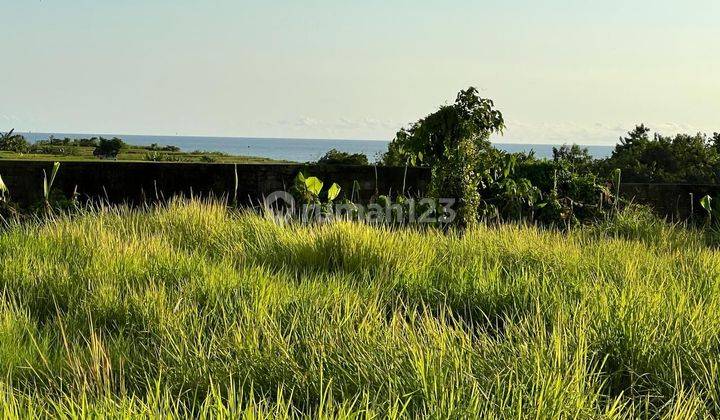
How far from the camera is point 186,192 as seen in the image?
24.9 ft

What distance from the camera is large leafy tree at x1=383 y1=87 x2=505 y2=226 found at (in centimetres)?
658

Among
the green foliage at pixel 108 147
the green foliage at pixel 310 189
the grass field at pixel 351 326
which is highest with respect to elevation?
the green foliage at pixel 108 147

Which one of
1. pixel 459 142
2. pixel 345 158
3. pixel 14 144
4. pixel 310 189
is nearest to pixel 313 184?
pixel 310 189

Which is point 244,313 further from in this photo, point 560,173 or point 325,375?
point 560,173

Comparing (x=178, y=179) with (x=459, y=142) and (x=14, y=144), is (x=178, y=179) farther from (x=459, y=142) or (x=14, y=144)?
(x=14, y=144)

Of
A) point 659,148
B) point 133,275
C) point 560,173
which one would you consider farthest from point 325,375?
point 659,148

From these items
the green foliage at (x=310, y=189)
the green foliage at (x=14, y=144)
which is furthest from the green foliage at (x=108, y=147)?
the green foliage at (x=310, y=189)

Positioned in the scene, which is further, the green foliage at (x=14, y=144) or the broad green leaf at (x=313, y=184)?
the green foliage at (x=14, y=144)

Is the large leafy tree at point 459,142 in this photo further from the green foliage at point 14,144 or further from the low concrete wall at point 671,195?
the green foliage at point 14,144

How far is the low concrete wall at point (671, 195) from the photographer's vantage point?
8617 mm

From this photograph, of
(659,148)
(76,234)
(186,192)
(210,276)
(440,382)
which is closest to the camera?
(440,382)

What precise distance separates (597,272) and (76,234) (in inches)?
133

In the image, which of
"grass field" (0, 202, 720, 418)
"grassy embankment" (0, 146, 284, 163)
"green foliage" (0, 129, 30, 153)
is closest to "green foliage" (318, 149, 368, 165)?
"grassy embankment" (0, 146, 284, 163)

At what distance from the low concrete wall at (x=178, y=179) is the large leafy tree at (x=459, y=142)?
0.91m
